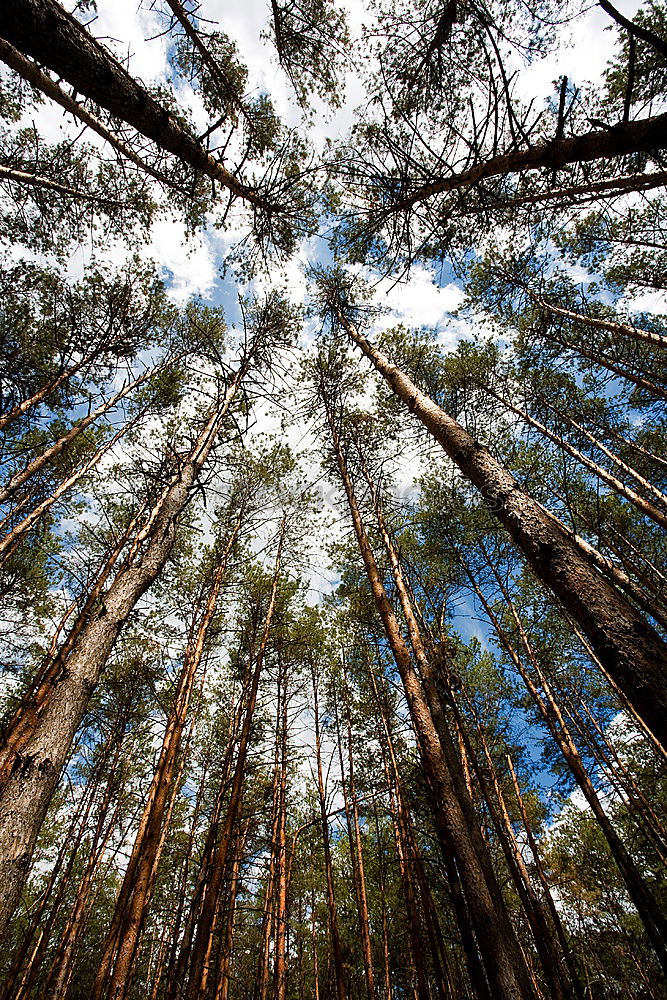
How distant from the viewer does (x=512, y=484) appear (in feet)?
10.5

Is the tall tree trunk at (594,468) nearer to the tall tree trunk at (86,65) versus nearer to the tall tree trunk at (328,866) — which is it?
the tall tree trunk at (328,866)

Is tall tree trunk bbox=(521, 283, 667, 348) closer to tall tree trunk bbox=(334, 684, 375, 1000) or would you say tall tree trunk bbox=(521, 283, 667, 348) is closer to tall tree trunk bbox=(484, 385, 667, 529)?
tall tree trunk bbox=(484, 385, 667, 529)

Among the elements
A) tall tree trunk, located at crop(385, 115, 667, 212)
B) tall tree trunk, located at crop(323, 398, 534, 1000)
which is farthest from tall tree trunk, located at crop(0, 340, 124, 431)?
tall tree trunk, located at crop(323, 398, 534, 1000)

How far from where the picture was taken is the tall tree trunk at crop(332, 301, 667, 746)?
1.80 metres

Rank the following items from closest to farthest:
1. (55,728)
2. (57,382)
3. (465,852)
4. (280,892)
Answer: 1. (55,728)
2. (465,852)
3. (280,892)
4. (57,382)

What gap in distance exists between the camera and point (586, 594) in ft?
7.28

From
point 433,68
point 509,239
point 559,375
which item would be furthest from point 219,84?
point 559,375

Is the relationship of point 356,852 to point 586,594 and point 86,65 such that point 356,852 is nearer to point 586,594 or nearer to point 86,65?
point 586,594

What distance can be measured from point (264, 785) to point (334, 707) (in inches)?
96.3

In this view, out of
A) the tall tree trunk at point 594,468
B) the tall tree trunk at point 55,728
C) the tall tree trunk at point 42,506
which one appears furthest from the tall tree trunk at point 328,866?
the tall tree trunk at point 594,468

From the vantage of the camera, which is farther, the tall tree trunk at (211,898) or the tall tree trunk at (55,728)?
the tall tree trunk at (211,898)

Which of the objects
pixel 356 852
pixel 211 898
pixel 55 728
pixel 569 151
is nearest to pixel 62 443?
pixel 55 728

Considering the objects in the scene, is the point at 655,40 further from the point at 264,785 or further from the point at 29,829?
the point at 264,785

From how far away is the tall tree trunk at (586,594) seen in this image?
1.80 meters
